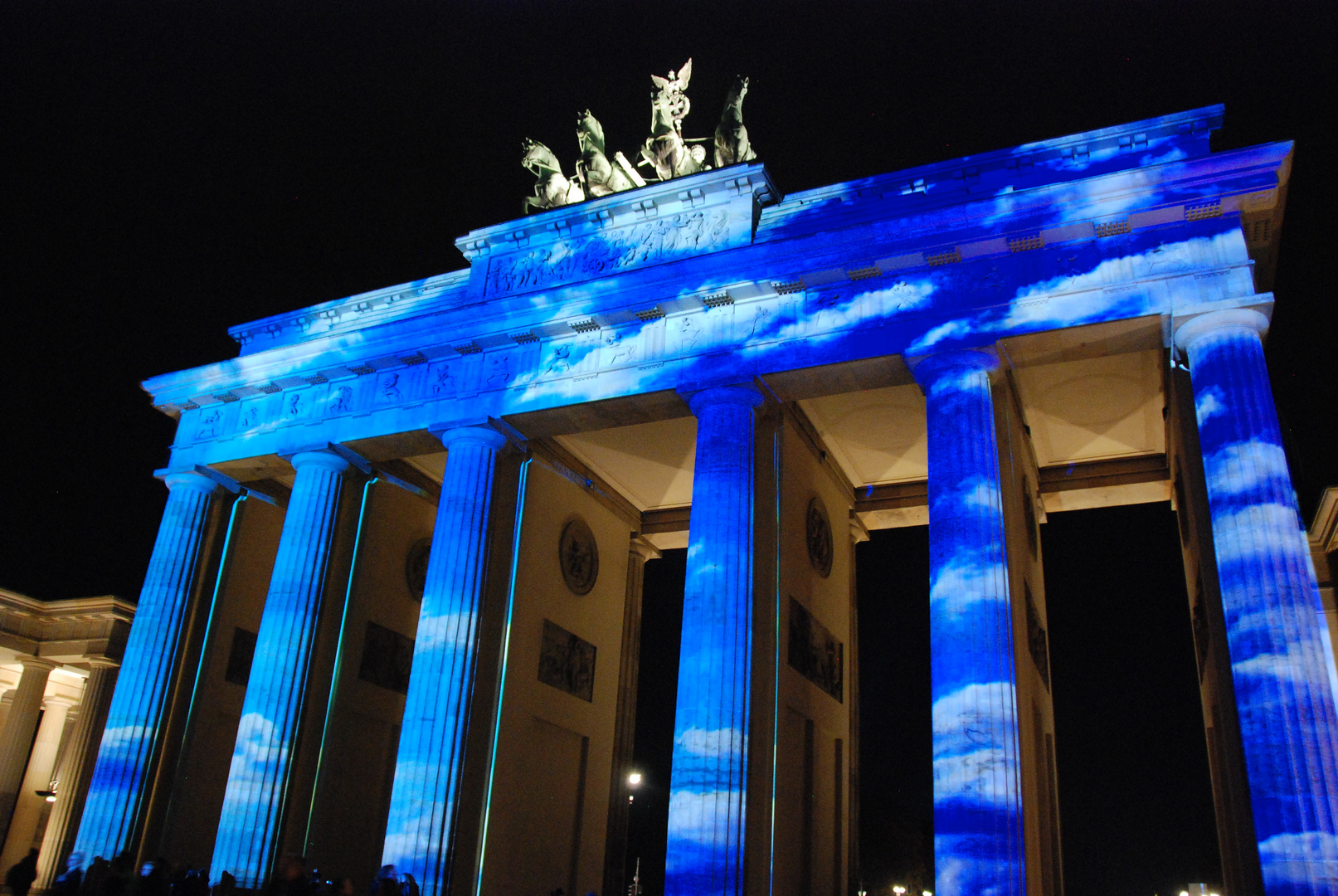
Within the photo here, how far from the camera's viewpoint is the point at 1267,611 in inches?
488

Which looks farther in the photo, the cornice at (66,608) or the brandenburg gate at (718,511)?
the cornice at (66,608)

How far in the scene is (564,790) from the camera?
21281mm

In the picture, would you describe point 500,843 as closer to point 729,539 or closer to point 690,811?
point 690,811

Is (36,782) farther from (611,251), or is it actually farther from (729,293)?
(729,293)

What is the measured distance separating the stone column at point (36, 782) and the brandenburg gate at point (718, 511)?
1024 centimetres

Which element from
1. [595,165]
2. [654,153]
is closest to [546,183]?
[595,165]

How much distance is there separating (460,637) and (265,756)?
438 cm

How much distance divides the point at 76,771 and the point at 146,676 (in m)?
11.9

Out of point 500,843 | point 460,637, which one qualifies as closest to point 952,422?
point 460,637

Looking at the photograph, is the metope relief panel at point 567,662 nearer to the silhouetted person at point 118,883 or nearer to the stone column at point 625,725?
the stone column at point 625,725

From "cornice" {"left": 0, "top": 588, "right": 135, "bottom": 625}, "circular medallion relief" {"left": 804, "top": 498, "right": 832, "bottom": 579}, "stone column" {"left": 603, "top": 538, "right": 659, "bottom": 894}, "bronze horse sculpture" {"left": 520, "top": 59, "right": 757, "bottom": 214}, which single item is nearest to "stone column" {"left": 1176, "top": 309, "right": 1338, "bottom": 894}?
"circular medallion relief" {"left": 804, "top": 498, "right": 832, "bottom": 579}

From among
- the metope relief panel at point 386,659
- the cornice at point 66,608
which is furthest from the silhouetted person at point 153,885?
the cornice at point 66,608

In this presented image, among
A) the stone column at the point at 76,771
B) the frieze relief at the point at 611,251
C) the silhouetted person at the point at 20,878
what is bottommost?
the silhouetted person at the point at 20,878

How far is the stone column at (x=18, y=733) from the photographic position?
1210 inches
